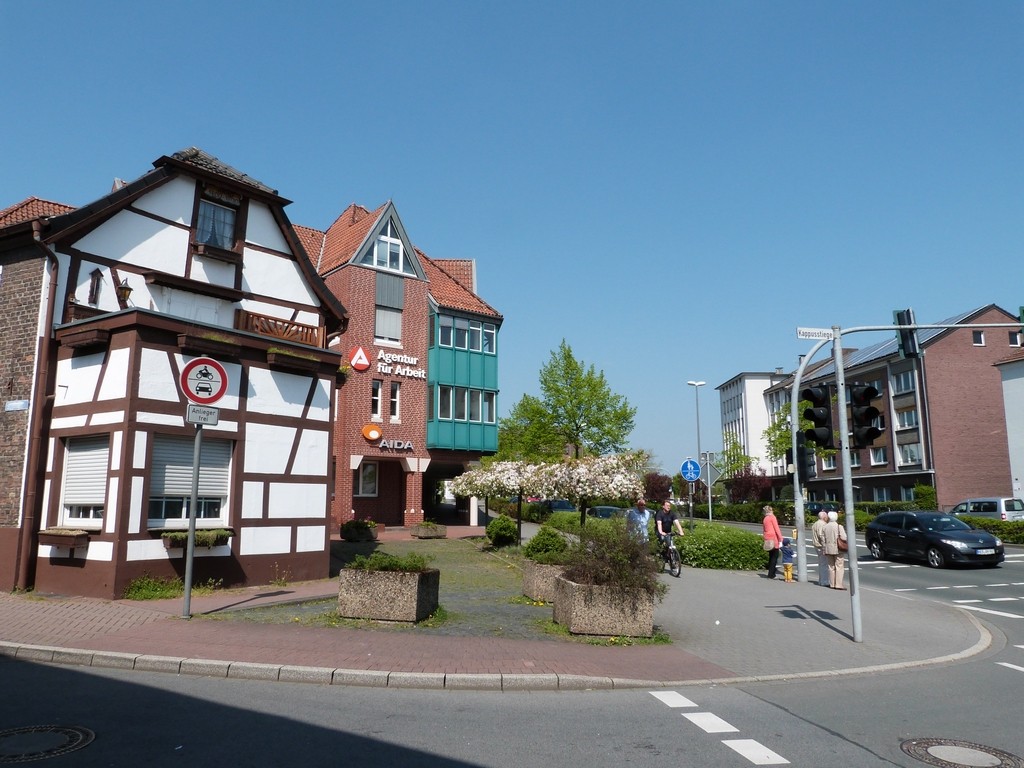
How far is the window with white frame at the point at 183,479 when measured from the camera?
41.9ft

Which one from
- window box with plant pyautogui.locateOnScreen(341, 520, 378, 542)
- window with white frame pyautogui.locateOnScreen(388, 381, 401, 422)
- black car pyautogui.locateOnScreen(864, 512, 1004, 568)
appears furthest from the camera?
window with white frame pyautogui.locateOnScreen(388, 381, 401, 422)

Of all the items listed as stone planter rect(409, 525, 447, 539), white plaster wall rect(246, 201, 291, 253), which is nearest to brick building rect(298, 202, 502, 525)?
stone planter rect(409, 525, 447, 539)

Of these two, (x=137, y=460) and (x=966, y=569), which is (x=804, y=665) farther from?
(x=966, y=569)

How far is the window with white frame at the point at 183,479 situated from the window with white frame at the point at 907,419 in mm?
48438

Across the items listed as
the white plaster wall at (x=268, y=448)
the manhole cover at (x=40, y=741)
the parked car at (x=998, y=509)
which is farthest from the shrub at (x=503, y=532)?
the parked car at (x=998, y=509)

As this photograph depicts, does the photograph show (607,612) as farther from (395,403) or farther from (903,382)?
(903,382)

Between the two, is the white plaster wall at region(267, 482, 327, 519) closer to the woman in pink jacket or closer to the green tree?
the woman in pink jacket

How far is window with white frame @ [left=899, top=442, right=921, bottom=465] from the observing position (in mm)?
50472

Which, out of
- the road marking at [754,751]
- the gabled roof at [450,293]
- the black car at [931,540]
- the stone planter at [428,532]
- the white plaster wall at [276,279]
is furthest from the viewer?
A: the gabled roof at [450,293]

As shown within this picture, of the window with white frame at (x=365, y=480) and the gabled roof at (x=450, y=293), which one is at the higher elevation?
the gabled roof at (x=450, y=293)

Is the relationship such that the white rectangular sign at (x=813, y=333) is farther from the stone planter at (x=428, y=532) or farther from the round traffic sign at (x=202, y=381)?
the stone planter at (x=428, y=532)

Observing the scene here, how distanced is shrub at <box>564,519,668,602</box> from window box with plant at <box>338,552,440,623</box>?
1.98 meters

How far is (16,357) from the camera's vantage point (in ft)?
44.3

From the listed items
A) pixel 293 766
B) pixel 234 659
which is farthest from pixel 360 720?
pixel 234 659
